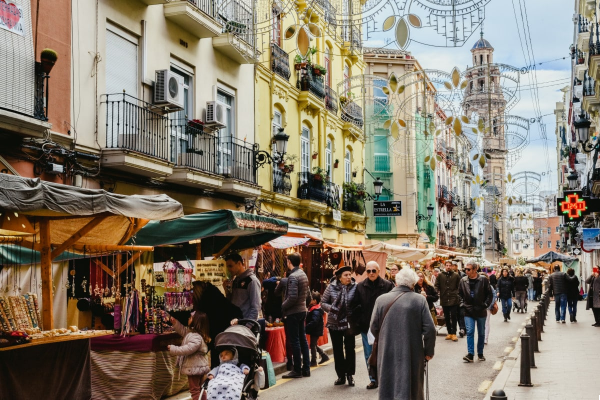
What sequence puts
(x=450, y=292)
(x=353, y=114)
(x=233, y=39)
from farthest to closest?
(x=353, y=114) → (x=233, y=39) → (x=450, y=292)

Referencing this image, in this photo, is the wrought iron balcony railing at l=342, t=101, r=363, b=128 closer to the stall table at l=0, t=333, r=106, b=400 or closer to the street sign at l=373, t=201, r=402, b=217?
the street sign at l=373, t=201, r=402, b=217

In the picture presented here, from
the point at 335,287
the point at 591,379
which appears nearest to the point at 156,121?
the point at 335,287

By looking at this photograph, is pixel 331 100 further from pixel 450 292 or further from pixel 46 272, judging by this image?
pixel 46 272

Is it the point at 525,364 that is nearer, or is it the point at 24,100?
the point at 525,364

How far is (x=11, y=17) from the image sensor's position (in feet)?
41.3

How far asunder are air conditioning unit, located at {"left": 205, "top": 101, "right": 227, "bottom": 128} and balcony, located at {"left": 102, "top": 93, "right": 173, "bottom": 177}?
2.41 metres

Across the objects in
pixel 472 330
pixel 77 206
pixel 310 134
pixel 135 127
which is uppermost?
pixel 310 134

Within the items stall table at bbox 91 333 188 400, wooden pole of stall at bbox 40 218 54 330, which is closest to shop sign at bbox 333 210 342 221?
stall table at bbox 91 333 188 400

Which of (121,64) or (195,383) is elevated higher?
(121,64)

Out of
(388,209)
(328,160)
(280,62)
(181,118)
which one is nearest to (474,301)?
(181,118)

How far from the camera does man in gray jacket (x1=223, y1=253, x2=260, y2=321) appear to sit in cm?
1068

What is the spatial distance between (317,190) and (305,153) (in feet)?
4.83

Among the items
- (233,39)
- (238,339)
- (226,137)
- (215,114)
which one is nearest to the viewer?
(238,339)

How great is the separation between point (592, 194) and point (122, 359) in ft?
93.5
